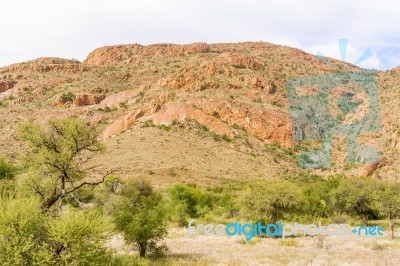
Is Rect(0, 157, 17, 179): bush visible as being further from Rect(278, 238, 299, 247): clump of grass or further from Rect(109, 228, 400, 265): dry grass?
Rect(278, 238, 299, 247): clump of grass

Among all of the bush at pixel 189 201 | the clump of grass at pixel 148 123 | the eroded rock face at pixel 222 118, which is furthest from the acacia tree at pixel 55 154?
the eroded rock face at pixel 222 118

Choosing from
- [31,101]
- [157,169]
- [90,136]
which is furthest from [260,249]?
[31,101]

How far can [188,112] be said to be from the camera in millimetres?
75938

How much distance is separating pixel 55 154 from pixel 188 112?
5501 centimetres

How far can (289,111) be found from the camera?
81.4 metres

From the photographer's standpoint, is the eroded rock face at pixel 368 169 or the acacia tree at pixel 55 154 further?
the eroded rock face at pixel 368 169

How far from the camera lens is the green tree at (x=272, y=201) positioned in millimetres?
32344

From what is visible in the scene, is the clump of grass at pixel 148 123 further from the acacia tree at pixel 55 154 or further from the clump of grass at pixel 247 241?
the acacia tree at pixel 55 154

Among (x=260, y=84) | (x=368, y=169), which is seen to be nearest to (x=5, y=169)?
(x=368, y=169)
